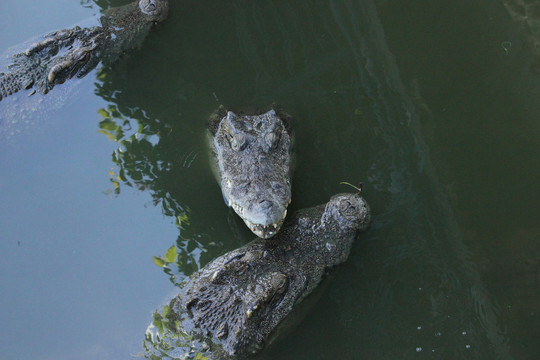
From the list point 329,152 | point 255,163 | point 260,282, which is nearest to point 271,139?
point 255,163

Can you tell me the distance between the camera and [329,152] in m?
5.12

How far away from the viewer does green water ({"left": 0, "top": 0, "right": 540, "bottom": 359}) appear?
410 centimetres

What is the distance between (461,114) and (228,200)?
252 cm

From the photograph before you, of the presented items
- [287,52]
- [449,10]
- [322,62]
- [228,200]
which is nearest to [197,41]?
[287,52]

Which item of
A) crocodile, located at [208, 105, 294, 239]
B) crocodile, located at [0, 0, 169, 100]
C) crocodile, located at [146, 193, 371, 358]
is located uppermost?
crocodile, located at [0, 0, 169, 100]

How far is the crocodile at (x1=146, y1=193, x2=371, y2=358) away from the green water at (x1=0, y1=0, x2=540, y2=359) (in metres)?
0.21

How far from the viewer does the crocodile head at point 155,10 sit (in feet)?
21.2

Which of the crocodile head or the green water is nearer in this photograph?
the green water

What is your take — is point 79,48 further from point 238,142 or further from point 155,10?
point 238,142

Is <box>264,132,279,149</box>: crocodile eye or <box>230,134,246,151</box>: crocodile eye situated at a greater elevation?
<box>230,134,246,151</box>: crocodile eye

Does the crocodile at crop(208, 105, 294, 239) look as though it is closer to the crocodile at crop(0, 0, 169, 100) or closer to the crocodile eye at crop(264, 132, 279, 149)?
the crocodile eye at crop(264, 132, 279, 149)

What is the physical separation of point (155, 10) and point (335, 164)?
320 centimetres

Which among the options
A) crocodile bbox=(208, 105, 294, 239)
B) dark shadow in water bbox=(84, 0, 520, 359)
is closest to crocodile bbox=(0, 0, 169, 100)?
dark shadow in water bbox=(84, 0, 520, 359)

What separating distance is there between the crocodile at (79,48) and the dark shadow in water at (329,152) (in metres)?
0.24
